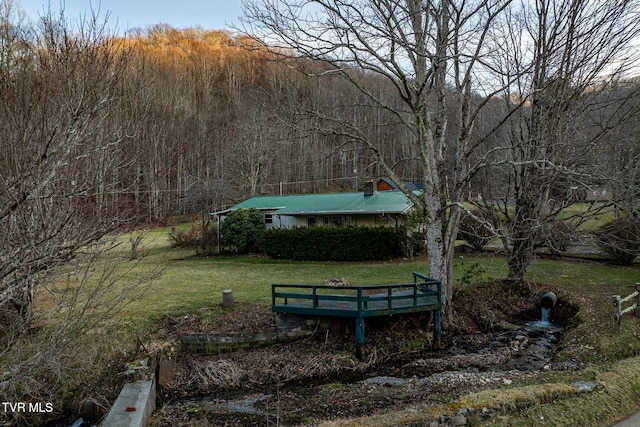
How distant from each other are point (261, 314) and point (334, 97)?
8254mm

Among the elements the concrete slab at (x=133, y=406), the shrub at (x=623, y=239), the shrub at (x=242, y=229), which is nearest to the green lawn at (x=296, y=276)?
the shrub at (x=623, y=239)

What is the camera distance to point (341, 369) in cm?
964

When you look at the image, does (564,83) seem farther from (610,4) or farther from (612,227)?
(612,227)

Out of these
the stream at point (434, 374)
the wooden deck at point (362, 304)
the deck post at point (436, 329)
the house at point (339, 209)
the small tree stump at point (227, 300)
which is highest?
the house at point (339, 209)

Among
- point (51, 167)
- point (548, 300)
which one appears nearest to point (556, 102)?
point (548, 300)

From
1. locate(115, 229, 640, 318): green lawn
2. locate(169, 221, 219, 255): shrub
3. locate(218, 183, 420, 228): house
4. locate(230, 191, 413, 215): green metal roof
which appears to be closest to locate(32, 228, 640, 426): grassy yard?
locate(115, 229, 640, 318): green lawn

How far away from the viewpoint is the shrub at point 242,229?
24.5 metres

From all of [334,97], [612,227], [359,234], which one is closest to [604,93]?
[612,227]

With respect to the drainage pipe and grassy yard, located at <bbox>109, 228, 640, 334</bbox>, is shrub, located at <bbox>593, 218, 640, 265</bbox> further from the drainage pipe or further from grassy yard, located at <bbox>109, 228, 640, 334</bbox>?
the drainage pipe

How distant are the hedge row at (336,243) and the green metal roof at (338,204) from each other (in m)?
1.66

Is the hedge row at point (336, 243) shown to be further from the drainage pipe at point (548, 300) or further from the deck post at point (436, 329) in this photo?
the deck post at point (436, 329)

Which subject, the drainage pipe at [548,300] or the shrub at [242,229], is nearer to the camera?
the drainage pipe at [548,300]

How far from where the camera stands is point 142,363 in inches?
342

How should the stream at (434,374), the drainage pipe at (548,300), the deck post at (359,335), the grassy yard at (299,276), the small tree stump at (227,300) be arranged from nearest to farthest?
the stream at (434,374)
the deck post at (359,335)
the small tree stump at (227,300)
the grassy yard at (299,276)
the drainage pipe at (548,300)
